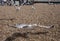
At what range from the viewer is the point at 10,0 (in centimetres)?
2655

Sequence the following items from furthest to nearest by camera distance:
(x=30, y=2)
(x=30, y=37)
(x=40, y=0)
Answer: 1. (x=40, y=0)
2. (x=30, y=2)
3. (x=30, y=37)

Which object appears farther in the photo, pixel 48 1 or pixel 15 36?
pixel 48 1

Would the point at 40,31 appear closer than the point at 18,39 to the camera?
No

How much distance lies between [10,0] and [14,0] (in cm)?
119

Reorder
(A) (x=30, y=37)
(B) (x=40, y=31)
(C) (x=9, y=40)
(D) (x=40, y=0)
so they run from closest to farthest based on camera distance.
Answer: (C) (x=9, y=40), (A) (x=30, y=37), (B) (x=40, y=31), (D) (x=40, y=0)

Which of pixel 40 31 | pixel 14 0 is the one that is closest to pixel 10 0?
pixel 14 0

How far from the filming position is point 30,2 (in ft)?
83.9

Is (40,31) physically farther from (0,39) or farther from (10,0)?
(10,0)

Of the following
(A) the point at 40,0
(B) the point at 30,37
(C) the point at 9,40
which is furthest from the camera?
(A) the point at 40,0

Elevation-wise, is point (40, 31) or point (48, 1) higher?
point (40, 31)

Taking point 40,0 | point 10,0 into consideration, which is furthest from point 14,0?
point 40,0

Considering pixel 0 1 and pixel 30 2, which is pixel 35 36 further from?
pixel 0 1

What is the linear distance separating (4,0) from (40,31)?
72.2 feet

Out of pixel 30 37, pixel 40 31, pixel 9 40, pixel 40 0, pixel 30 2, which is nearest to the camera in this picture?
pixel 9 40
